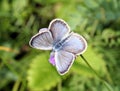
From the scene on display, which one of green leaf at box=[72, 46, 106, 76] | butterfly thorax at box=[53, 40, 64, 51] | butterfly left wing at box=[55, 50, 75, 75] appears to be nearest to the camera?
butterfly left wing at box=[55, 50, 75, 75]

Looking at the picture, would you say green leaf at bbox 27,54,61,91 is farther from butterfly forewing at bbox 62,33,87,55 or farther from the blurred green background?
butterfly forewing at bbox 62,33,87,55

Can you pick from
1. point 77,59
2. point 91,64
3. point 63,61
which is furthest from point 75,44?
point 91,64

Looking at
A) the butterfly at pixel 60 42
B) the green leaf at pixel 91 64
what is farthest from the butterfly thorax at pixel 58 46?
the green leaf at pixel 91 64

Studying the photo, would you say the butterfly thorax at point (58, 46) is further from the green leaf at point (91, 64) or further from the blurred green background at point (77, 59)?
the green leaf at point (91, 64)

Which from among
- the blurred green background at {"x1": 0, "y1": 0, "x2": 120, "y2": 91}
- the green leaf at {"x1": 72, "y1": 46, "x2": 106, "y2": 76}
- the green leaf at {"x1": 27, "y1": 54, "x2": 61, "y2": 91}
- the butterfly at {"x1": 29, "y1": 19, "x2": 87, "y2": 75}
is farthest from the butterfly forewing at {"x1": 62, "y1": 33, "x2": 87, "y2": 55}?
the green leaf at {"x1": 27, "y1": 54, "x2": 61, "y2": 91}

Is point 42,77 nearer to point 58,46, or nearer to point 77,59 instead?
point 77,59
